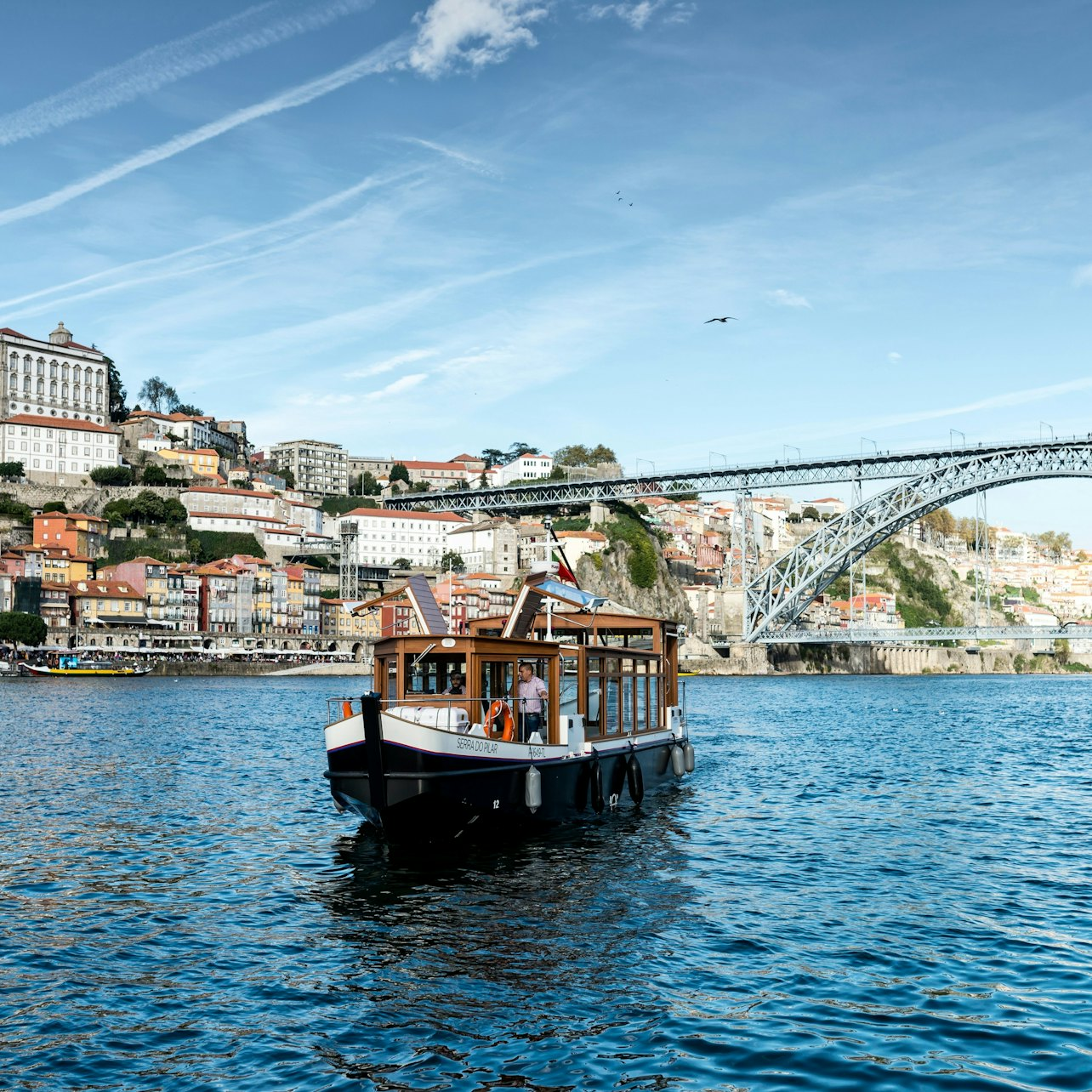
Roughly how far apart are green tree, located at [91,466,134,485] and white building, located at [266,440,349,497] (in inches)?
1359

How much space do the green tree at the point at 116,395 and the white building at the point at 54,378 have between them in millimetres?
3176

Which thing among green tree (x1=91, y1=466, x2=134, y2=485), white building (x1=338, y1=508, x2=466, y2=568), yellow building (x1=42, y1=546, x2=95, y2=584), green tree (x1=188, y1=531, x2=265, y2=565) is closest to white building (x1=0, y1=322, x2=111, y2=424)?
green tree (x1=91, y1=466, x2=134, y2=485)

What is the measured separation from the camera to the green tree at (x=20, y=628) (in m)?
74.7

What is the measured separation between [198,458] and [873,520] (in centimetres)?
6588

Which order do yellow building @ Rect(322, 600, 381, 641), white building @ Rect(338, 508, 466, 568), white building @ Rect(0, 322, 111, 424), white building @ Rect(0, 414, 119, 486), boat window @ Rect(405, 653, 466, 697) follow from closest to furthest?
boat window @ Rect(405, 653, 466, 697), yellow building @ Rect(322, 600, 381, 641), white building @ Rect(0, 414, 119, 486), white building @ Rect(0, 322, 111, 424), white building @ Rect(338, 508, 466, 568)

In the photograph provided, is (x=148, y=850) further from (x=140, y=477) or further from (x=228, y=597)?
(x=140, y=477)

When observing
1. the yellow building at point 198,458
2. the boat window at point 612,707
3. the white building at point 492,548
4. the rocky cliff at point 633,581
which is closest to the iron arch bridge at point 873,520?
the rocky cliff at point 633,581

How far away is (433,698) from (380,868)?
→ 2.07 metres

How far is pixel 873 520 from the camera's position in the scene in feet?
255

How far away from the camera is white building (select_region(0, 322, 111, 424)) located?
10981 cm

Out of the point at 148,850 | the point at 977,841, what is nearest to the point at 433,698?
the point at 148,850

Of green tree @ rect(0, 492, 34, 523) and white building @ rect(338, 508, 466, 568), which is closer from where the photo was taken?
green tree @ rect(0, 492, 34, 523)

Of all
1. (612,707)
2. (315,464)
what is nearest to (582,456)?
(315,464)

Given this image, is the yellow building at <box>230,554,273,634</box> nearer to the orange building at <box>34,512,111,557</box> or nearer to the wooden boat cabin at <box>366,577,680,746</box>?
the orange building at <box>34,512,111,557</box>
